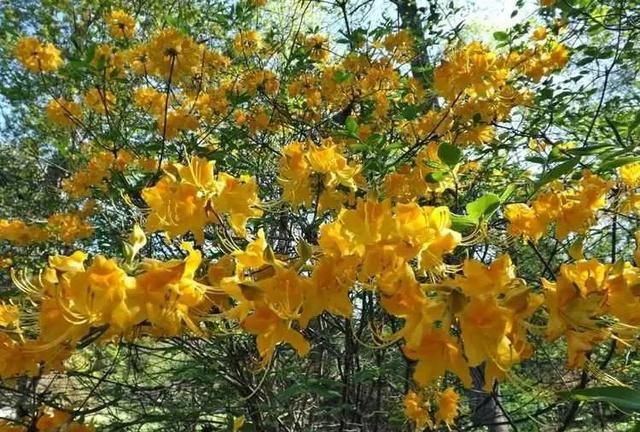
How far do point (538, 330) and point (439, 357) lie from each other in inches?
5.2

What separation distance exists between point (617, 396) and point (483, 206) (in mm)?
339

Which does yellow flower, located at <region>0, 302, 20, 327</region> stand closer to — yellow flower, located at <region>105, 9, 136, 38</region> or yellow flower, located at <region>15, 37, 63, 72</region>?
yellow flower, located at <region>15, 37, 63, 72</region>

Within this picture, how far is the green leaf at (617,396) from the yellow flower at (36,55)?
11.0 ft

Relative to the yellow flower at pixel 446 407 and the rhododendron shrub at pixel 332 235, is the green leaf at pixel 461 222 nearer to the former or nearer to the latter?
the rhododendron shrub at pixel 332 235

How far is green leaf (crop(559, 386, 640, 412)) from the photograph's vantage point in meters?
0.66

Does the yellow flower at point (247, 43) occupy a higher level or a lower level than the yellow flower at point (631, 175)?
higher

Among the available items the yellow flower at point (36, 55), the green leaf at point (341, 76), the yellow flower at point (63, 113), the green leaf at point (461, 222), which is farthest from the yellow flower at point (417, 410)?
the yellow flower at point (36, 55)

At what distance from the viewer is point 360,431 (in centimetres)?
291

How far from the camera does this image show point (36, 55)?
11.1ft

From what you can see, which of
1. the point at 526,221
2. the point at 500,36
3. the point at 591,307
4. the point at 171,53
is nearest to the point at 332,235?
the point at 591,307

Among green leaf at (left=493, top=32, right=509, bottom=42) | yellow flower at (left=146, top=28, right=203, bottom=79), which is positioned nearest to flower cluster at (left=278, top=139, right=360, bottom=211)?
yellow flower at (left=146, top=28, right=203, bottom=79)

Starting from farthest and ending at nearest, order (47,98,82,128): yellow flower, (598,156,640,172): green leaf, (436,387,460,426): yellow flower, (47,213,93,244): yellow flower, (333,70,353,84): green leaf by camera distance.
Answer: (47,213,93,244): yellow flower < (47,98,82,128): yellow flower < (333,70,353,84): green leaf < (436,387,460,426): yellow flower < (598,156,640,172): green leaf

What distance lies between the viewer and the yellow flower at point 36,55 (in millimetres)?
3377

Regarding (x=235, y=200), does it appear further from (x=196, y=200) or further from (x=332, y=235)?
(x=332, y=235)
